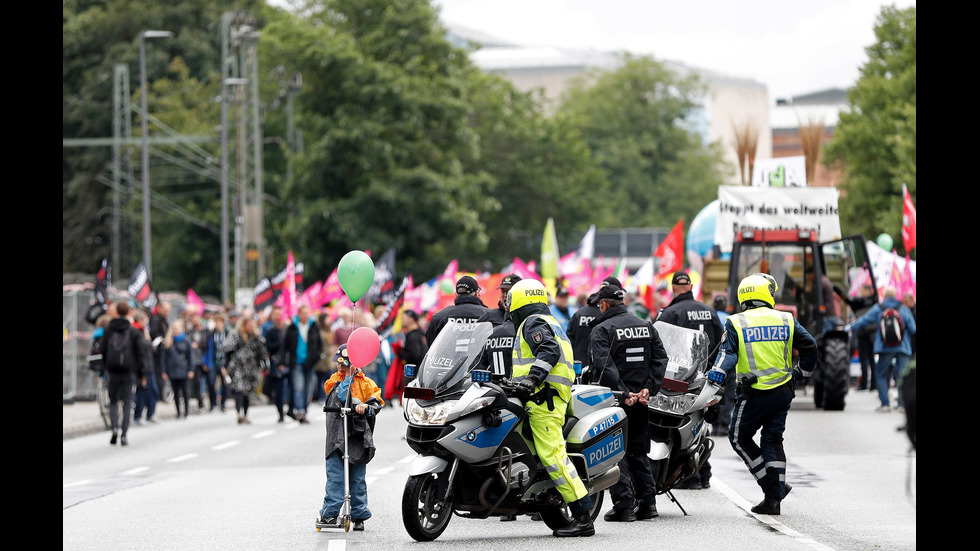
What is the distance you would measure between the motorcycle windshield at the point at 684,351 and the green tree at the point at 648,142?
235ft

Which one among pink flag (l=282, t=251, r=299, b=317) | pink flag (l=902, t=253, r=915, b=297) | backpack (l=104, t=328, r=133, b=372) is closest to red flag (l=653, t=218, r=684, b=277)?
pink flag (l=902, t=253, r=915, b=297)

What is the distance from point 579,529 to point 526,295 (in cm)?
166

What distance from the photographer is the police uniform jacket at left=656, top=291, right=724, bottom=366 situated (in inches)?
544

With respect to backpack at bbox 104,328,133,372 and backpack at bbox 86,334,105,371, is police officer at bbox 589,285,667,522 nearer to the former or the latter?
backpack at bbox 104,328,133,372

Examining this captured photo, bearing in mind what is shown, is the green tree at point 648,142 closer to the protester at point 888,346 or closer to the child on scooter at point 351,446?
the protester at point 888,346

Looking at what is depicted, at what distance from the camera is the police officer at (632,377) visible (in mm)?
11719

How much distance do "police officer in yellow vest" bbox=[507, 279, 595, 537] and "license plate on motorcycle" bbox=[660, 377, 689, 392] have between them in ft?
4.51

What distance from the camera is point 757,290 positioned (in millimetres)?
11844

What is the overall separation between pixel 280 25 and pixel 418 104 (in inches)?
256

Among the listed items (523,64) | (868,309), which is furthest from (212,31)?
(523,64)

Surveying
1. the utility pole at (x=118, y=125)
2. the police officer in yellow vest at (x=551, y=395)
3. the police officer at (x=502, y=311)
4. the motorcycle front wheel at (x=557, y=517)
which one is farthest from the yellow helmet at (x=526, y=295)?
the utility pole at (x=118, y=125)

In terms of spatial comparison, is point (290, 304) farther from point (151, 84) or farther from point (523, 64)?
point (523, 64)
